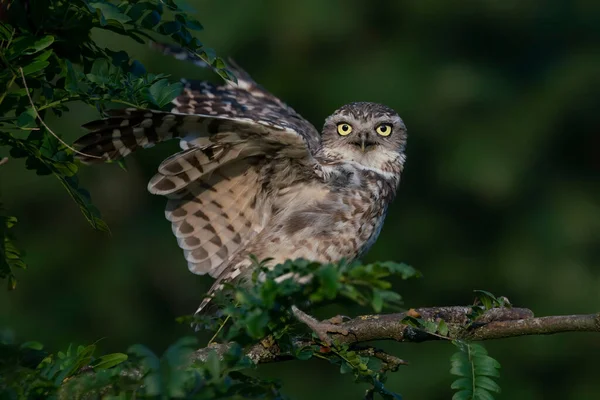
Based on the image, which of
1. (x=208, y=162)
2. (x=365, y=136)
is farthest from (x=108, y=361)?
(x=365, y=136)

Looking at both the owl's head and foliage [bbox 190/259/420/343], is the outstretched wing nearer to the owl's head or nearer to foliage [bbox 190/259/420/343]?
the owl's head

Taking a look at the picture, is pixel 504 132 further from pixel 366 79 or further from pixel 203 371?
pixel 203 371

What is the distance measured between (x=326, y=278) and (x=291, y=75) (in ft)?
29.3

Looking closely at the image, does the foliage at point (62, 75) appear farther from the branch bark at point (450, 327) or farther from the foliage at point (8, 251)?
the branch bark at point (450, 327)

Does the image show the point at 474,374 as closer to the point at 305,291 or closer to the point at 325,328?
the point at 305,291

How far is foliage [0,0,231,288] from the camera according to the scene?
Result: 2.50 meters

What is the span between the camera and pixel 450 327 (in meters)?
2.70

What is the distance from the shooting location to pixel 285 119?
5016 mm

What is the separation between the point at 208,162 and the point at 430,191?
273 inches

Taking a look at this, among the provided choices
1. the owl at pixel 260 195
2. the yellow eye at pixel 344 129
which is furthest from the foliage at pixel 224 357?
the yellow eye at pixel 344 129

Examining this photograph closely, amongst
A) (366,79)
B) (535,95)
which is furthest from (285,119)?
(535,95)

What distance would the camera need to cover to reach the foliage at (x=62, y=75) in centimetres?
250

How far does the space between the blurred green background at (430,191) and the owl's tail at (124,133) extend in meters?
5.36

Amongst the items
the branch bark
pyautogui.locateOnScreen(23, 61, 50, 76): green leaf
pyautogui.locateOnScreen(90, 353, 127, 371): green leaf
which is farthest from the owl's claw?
pyautogui.locateOnScreen(23, 61, 50, 76): green leaf
